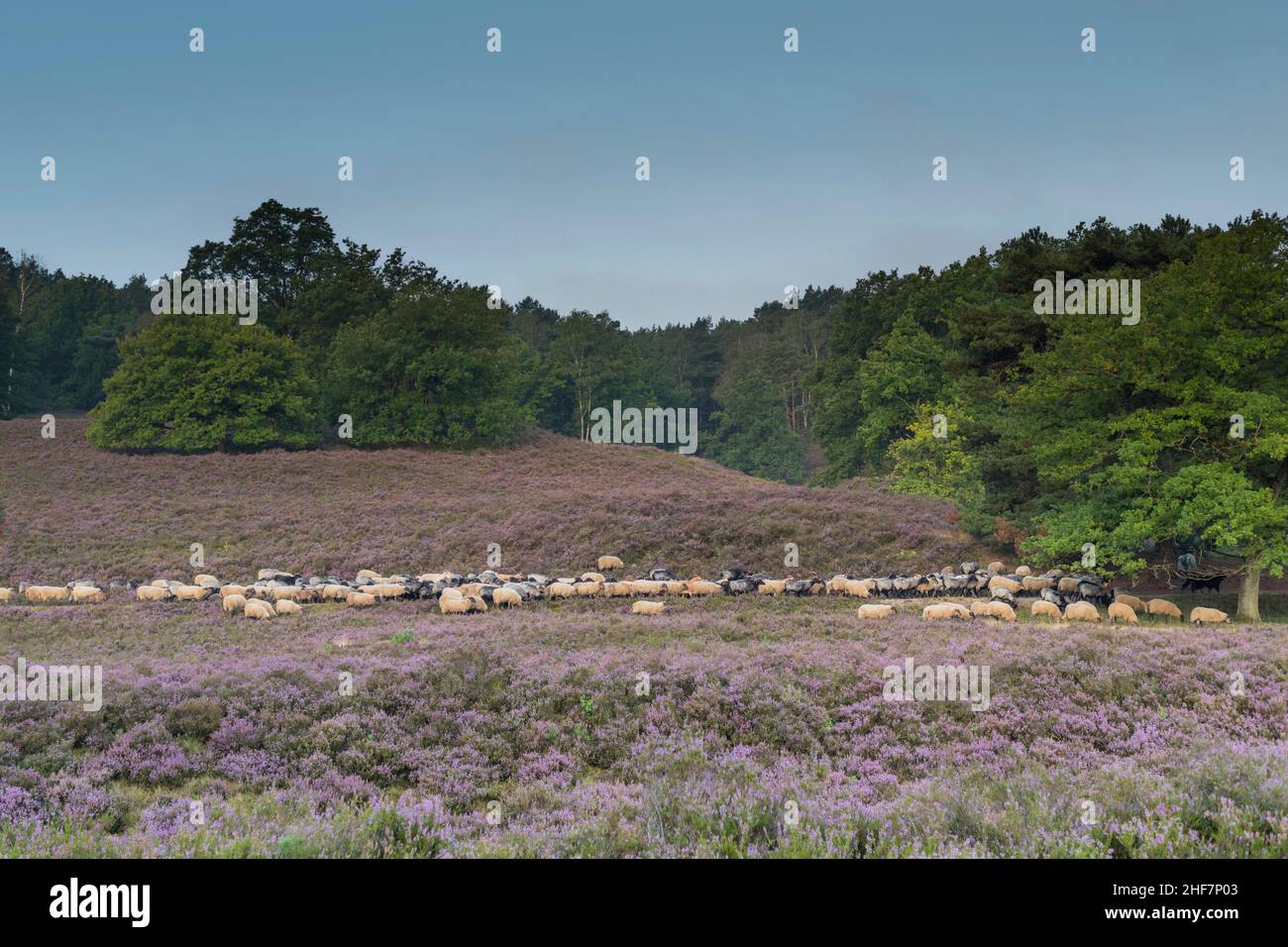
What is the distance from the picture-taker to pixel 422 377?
67125 millimetres

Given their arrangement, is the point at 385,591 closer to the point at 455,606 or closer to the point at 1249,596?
the point at 455,606

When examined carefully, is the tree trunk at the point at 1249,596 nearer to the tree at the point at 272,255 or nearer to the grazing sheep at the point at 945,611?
the grazing sheep at the point at 945,611

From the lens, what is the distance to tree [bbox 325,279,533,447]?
65938 millimetres

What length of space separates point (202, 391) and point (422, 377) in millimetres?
16169

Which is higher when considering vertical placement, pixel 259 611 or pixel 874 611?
pixel 874 611

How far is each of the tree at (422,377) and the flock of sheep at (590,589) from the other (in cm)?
3799

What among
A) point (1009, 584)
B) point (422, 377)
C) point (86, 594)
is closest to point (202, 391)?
point (422, 377)

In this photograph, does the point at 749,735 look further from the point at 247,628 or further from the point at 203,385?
the point at 203,385

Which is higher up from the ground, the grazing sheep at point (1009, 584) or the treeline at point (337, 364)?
the treeline at point (337, 364)

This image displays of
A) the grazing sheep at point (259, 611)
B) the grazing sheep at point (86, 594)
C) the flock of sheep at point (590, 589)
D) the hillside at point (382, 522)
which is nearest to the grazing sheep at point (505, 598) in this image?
the flock of sheep at point (590, 589)

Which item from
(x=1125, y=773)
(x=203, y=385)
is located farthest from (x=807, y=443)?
(x=1125, y=773)

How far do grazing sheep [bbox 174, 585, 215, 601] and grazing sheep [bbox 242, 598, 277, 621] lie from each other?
4.03 meters

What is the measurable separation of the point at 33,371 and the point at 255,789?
10452 centimetres

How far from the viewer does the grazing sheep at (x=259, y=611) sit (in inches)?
895
